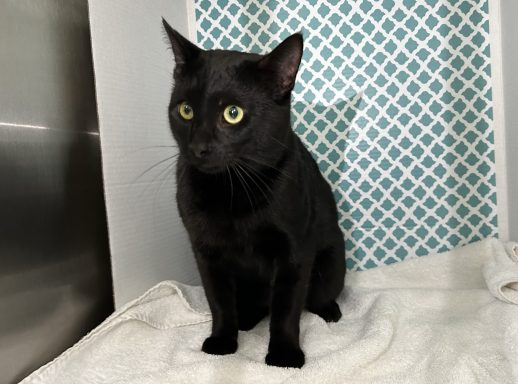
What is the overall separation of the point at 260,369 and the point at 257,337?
8.1 inches

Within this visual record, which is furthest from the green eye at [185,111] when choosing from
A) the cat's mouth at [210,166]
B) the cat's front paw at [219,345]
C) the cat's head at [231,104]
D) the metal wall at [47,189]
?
the cat's front paw at [219,345]

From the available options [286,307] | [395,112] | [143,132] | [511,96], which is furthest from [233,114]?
[511,96]

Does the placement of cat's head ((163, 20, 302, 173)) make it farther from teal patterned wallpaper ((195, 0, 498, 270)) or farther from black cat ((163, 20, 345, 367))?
teal patterned wallpaper ((195, 0, 498, 270))

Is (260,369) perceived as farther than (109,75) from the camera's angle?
No

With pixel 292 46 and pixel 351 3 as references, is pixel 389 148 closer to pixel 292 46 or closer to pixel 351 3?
pixel 351 3

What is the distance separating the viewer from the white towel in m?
0.91

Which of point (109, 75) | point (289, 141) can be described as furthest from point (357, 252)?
point (109, 75)

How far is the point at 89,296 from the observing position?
1150 mm

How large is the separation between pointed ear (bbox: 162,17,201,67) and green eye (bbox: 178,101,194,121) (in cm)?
11

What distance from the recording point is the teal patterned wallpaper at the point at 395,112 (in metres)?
1.48

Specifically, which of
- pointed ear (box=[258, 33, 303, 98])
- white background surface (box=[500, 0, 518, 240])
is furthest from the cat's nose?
white background surface (box=[500, 0, 518, 240])

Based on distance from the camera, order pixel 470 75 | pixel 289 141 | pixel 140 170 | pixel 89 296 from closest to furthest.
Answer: pixel 289 141
pixel 89 296
pixel 140 170
pixel 470 75

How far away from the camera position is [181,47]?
980 mm

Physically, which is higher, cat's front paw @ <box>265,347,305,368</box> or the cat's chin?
the cat's chin
